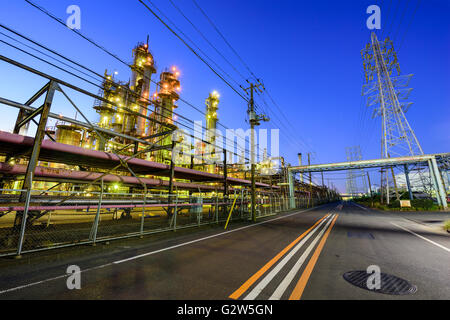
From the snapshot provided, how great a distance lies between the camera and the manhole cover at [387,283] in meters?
3.36

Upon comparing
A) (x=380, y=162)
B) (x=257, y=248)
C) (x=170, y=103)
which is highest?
(x=170, y=103)

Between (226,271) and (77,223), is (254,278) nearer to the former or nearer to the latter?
(226,271)

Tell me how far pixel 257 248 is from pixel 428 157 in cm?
3698

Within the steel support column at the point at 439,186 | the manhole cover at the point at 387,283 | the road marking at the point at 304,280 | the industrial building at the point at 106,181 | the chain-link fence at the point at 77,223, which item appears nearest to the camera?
the road marking at the point at 304,280

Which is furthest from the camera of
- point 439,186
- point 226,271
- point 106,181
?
point 439,186

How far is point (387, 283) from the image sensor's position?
12.1ft

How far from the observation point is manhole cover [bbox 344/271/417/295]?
3.36m

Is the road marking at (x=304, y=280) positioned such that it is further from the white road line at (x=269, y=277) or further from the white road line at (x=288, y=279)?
the white road line at (x=269, y=277)

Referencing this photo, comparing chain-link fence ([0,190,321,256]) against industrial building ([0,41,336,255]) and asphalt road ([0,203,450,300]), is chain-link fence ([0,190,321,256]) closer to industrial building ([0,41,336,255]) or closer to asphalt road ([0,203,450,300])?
industrial building ([0,41,336,255])

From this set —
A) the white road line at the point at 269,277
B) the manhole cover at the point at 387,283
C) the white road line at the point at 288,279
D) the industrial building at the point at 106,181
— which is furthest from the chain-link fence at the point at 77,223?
the manhole cover at the point at 387,283

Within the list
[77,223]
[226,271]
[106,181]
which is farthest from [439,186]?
[77,223]
